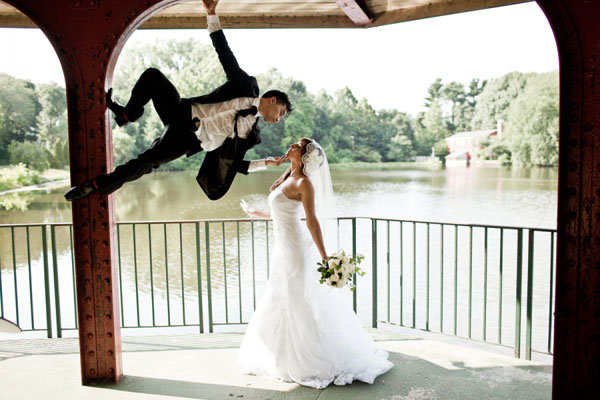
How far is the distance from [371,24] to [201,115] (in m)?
2.16

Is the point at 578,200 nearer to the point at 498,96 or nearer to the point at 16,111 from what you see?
the point at 16,111

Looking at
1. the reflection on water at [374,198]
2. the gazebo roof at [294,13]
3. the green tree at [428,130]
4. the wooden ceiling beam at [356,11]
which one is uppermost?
the green tree at [428,130]

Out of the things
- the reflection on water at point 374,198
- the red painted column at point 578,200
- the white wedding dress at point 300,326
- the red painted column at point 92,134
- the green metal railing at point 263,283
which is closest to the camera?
the red painted column at point 578,200

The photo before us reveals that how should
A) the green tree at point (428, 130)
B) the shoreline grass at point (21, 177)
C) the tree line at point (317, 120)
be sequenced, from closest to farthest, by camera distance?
the shoreline grass at point (21, 177), the tree line at point (317, 120), the green tree at point (428, 130)

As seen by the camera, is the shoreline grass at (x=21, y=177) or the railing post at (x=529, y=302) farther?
the shoreline grass at (x=21, y=177)

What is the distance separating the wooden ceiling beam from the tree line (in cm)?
2066

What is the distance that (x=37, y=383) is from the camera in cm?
339

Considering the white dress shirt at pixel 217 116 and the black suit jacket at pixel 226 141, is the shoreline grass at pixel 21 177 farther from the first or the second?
the white dress shirt at pixel 217 116

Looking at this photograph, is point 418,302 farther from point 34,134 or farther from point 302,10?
point 34,134

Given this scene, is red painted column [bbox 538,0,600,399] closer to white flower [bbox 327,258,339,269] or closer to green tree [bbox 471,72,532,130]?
white flower [bbox 327,258,339,269]

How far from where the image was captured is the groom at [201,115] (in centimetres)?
281

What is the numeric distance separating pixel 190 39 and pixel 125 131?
946 centimetres

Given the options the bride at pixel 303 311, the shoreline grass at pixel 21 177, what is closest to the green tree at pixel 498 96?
the shoreline grass at pixel 21 177

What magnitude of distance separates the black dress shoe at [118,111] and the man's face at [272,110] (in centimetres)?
77
